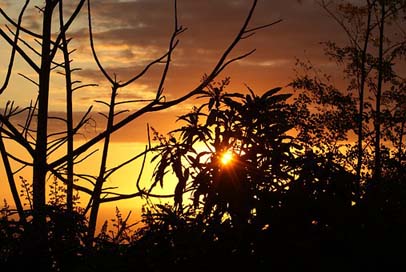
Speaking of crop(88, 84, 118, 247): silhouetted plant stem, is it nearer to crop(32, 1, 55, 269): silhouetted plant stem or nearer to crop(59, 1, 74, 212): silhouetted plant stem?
crop(59, 1, 74, 212): silhouetted plant stem

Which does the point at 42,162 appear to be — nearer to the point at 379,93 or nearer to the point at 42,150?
the point at 42,150

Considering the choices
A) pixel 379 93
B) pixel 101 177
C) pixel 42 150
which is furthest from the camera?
pixel 379 93

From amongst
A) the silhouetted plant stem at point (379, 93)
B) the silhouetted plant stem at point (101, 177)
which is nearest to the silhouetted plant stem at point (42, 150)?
the silhouetted plant stem at point (101, 177)

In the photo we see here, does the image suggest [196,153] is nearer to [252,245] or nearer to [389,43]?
[252,245]

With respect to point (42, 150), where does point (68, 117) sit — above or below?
above

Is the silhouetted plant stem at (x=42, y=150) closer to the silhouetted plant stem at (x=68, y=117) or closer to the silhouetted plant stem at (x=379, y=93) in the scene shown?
the silhouetted plant stem at (x=68, y=117)

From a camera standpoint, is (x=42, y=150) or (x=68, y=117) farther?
(x=68, y=117)

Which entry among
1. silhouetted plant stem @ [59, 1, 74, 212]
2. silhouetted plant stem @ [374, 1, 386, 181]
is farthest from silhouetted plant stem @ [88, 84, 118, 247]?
silhouetted plant stem @ [374, 1, 386, 181]

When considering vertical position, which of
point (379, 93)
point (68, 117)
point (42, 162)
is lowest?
point (42, 162)

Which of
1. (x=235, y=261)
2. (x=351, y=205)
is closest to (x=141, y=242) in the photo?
(x=235, y=261)

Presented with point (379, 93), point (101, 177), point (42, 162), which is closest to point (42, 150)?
point (42, 162)

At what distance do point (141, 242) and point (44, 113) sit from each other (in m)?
1.37

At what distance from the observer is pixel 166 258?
6.41m

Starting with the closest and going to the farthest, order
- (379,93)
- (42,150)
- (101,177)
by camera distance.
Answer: (42,150)
(101,177)
(379,93)
